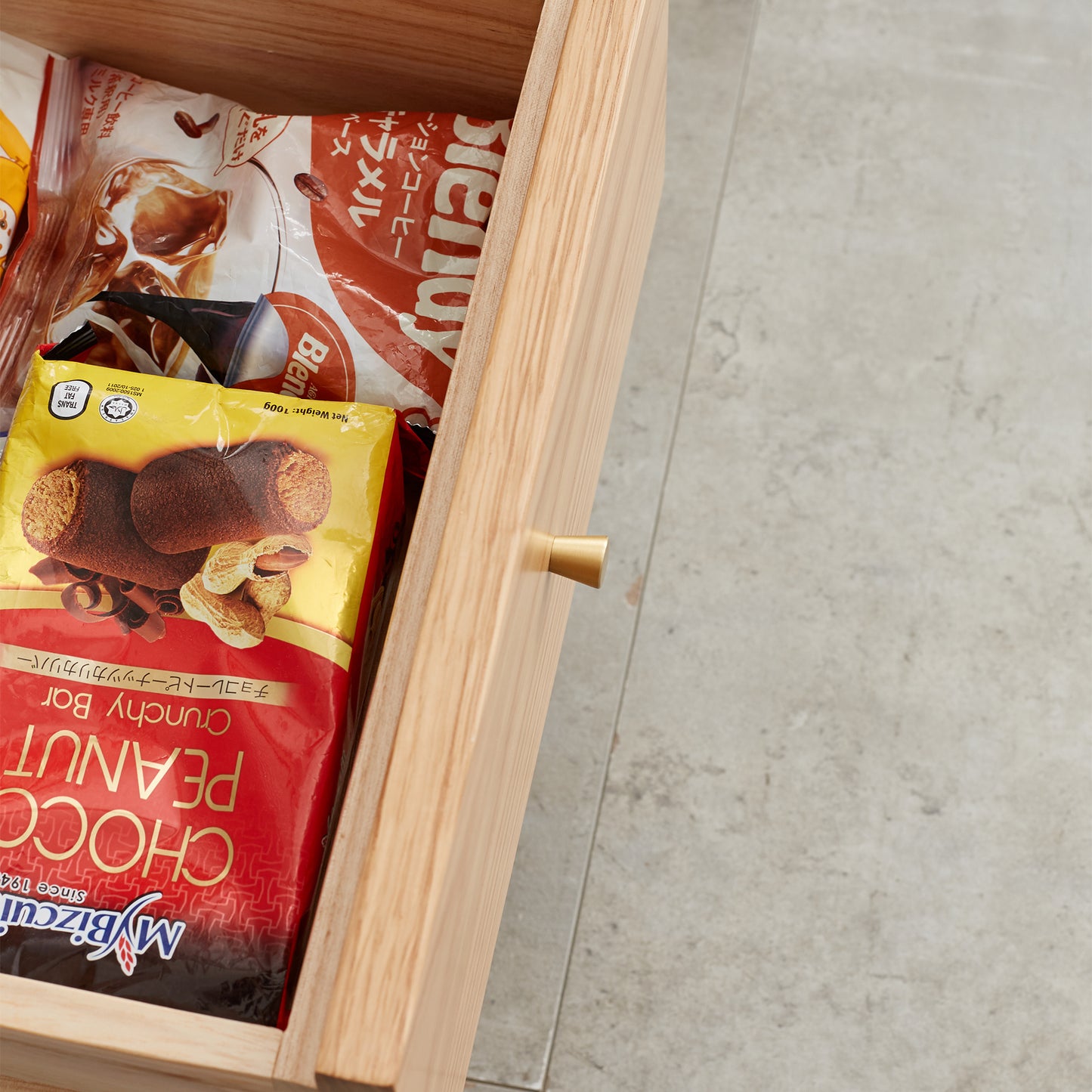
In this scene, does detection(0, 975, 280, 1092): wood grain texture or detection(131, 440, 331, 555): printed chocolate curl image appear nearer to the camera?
detection(0, 975, 280, 1092): wood grain texture

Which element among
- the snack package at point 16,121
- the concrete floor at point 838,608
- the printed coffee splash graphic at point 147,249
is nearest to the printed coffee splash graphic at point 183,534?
the printed coffee splash graphic at point 147,249

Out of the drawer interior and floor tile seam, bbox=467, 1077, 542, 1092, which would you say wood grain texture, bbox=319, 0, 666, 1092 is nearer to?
the drawer interior

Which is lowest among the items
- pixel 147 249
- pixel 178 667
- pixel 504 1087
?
pixel 504 1087

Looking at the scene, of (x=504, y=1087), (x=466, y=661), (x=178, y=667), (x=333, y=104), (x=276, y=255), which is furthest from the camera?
(x=504, y=1087)

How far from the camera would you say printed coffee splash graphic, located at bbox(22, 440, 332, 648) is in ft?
1.73

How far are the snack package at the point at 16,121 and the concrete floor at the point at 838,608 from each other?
0.62 meters

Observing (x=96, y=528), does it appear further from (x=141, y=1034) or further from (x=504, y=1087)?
(x=504, y=1087)

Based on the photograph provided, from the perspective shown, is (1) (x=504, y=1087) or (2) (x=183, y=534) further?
(1) (x=504, y=1087)

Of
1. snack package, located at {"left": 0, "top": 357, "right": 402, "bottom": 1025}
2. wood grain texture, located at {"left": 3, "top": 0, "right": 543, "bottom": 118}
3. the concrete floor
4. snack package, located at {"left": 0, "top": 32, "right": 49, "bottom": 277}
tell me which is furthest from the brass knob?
the concrete floor

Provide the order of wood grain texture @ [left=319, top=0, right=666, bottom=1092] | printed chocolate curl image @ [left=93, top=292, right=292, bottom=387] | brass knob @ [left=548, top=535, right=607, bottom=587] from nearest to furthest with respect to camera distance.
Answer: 1. wood grain texture @ [left=319, top=0, right=666, bottom=1092]
2. brass knob @ [left=548, top=535, right=607, bottom=587]
3. printed chocolate curl image @ [left=93, top=292, right=292, bottom=387]

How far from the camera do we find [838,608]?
1069 millimetres

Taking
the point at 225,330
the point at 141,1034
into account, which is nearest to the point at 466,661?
the point at 141,1034

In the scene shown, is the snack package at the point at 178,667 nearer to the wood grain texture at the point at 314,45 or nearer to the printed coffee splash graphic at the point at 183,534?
the printed coffee splash graphic at the point at 183,534

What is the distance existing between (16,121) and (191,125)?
111mm
